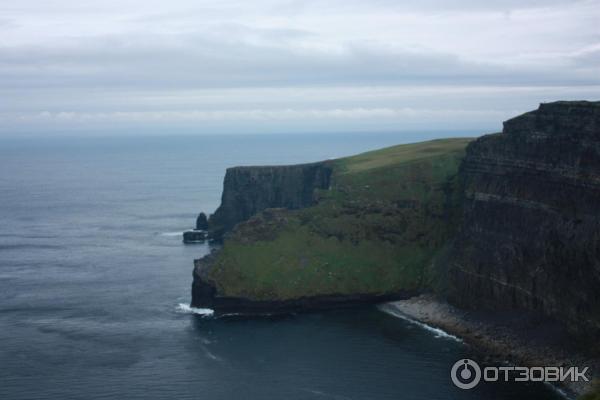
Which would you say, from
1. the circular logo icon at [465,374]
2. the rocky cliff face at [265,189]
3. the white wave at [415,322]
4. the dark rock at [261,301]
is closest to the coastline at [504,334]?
the white wave at [415,322]

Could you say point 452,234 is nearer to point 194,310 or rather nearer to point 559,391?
point 194,310

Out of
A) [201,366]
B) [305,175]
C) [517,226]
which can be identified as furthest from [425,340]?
[305,175]

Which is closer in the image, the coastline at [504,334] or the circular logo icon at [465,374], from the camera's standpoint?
the circular logo icon at [465,374]

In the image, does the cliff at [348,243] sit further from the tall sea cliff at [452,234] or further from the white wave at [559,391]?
the white wave at [559,391]

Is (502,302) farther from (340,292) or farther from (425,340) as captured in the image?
(340,292)

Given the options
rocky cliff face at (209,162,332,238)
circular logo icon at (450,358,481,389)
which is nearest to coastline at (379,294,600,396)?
circular logo icon at (450,358,481,389)

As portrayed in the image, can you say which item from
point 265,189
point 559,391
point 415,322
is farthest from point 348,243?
point 559,391

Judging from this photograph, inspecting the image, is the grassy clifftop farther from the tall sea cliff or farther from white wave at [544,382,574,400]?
white wave at [544,382,574,400]
